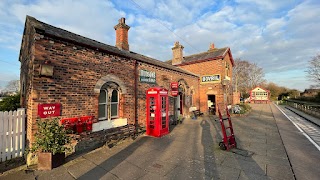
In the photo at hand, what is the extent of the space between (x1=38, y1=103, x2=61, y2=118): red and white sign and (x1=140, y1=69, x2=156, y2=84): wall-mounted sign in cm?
441

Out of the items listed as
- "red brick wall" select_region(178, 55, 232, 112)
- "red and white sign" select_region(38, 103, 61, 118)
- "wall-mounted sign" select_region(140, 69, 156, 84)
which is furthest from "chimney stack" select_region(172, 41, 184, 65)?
"red and white sign" select_region(38, 103, 61, 118)

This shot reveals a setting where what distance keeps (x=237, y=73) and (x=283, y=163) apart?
42143 mm

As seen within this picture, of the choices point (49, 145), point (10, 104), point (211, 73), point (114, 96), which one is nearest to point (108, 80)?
point (114, 96)

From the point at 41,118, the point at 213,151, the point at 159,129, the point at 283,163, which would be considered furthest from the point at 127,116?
the point at 283,163

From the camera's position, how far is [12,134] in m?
5.10

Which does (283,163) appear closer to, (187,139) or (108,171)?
(187,139)

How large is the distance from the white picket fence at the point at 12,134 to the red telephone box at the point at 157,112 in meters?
5.00

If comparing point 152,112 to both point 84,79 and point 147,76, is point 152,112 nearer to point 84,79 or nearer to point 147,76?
point 147,76

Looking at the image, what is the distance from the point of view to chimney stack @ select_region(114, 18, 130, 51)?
1025 cm

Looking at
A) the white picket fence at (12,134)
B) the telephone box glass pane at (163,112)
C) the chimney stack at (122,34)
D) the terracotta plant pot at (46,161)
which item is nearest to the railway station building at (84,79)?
the chimney stack at (122,34)

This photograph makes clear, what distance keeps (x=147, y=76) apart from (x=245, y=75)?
44342 millimetres

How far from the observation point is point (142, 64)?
349 inches

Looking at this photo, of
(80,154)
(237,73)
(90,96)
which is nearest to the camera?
(80,154)

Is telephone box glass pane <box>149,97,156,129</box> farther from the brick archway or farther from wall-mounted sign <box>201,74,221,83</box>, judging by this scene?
wall-mounted sign <box>201,74,221,83</box>
